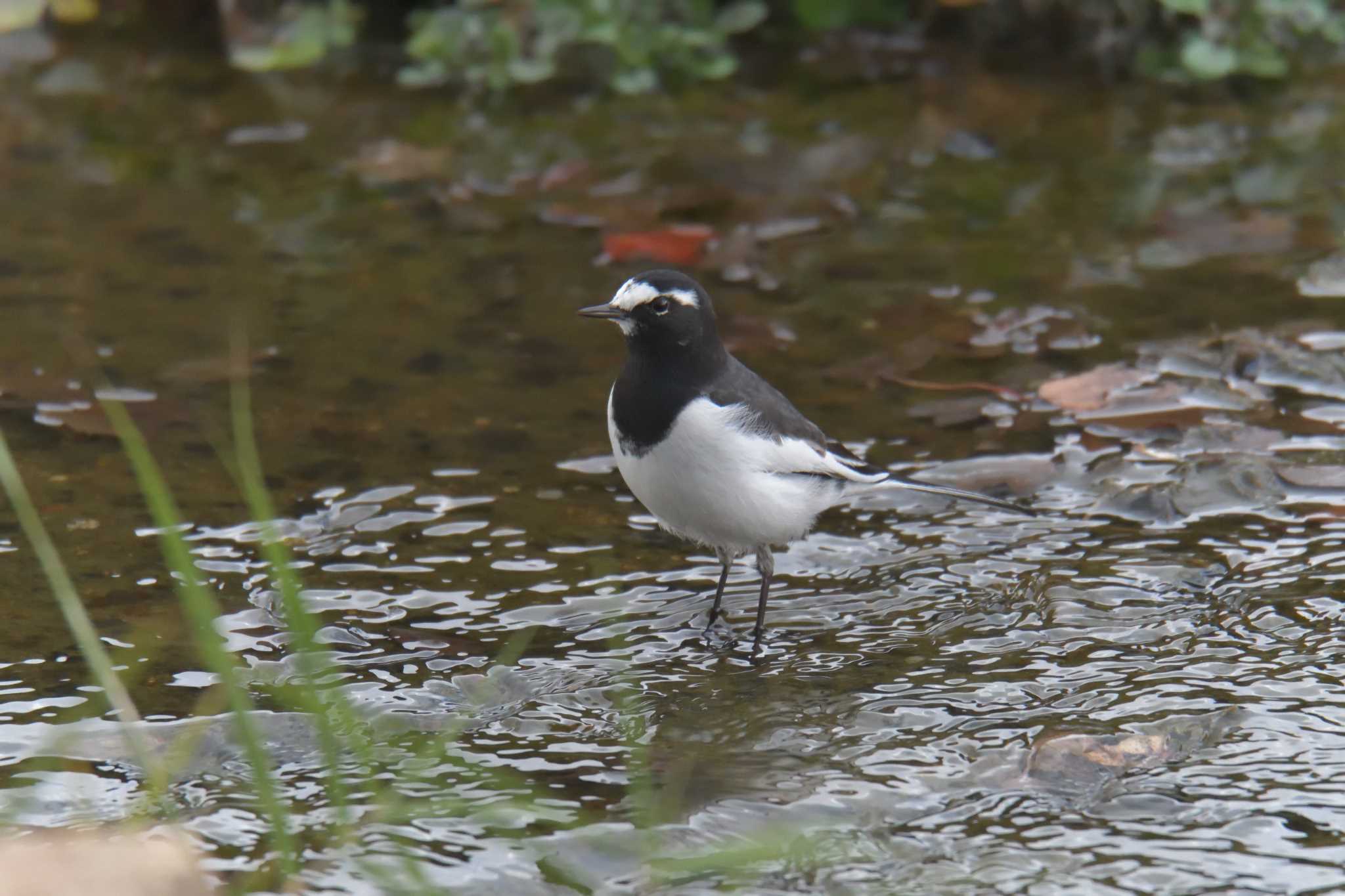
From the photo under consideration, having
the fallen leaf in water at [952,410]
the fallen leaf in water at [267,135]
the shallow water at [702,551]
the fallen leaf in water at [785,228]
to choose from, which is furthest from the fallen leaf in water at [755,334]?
the fallen leaf in water at [267,135]

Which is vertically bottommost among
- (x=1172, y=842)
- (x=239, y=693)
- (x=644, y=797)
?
(x=1172, y=842)

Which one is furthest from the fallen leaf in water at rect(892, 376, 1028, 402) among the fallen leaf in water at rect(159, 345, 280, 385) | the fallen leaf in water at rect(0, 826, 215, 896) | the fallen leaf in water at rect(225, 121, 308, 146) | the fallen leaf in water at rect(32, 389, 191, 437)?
the fallen leaf in water at rect(225, 121, 308, 146)

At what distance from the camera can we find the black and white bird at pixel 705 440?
4.55 meters

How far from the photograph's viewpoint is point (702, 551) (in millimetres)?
5289

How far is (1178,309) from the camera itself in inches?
260

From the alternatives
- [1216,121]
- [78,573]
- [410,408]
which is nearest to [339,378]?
[410,408]

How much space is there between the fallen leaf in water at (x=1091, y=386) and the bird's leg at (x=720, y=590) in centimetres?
156

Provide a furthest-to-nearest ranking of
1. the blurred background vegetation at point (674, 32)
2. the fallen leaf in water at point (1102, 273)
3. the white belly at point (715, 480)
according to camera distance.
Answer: the blurred background vegetation at point (674, 32) < the fallen leaf in water at point (1102, 273) < the white belly at point (715, 480)

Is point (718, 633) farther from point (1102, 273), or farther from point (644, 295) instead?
point (1102, 273)

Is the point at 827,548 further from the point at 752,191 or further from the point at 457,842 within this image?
the point at 752,191

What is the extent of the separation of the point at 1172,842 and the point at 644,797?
3.65 ft

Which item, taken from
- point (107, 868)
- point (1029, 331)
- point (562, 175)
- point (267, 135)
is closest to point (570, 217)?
point (562, 175)

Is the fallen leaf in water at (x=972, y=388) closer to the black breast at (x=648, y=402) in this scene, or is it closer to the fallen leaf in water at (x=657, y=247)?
the fallen leaf in water at (x=657, y=247)

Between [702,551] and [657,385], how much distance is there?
828 millimetres
